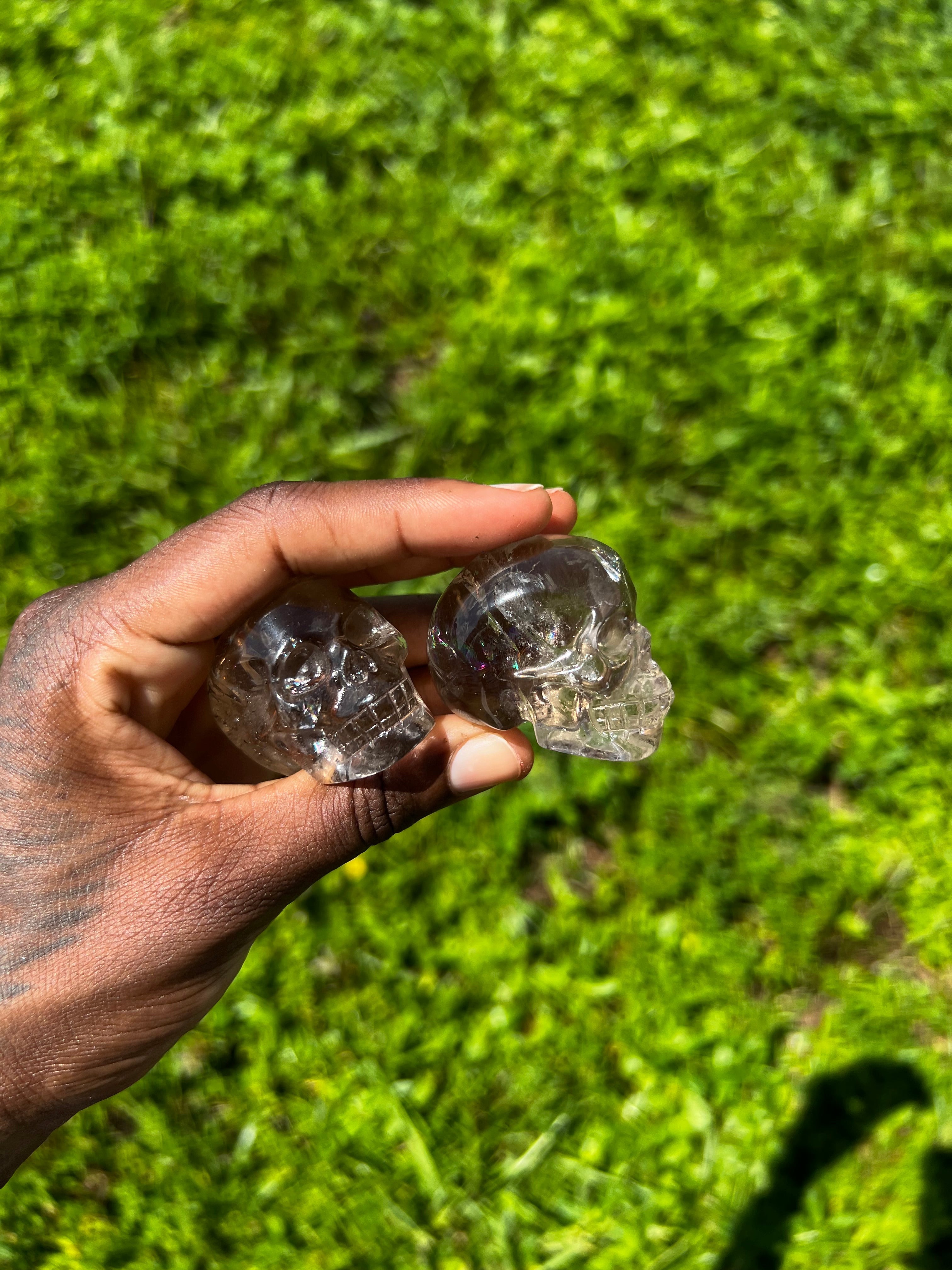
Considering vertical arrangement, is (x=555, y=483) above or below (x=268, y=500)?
below

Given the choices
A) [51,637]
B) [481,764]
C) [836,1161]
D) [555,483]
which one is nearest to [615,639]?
[481,764]

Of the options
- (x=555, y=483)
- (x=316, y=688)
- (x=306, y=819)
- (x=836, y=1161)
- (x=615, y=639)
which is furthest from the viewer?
(x=555, y=483)

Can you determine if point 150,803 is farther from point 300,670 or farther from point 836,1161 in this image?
point 836,1161

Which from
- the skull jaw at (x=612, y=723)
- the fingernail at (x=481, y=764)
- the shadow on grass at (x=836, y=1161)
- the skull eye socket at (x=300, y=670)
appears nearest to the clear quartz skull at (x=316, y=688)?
the skull eye socket at (x=300, y=670)

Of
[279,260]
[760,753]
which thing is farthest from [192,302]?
[760,753]

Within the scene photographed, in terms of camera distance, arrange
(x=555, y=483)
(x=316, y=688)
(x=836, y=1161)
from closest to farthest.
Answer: (x=316, y=688)
(x=836, y=1161)
(x=555, y=483)

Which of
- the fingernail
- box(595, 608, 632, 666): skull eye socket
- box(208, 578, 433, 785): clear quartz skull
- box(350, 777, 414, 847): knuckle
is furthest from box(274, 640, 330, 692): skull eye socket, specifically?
box(595, 608, 632, 666): skull eye socket

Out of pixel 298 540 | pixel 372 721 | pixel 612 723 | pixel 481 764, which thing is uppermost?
pixel 298 540
